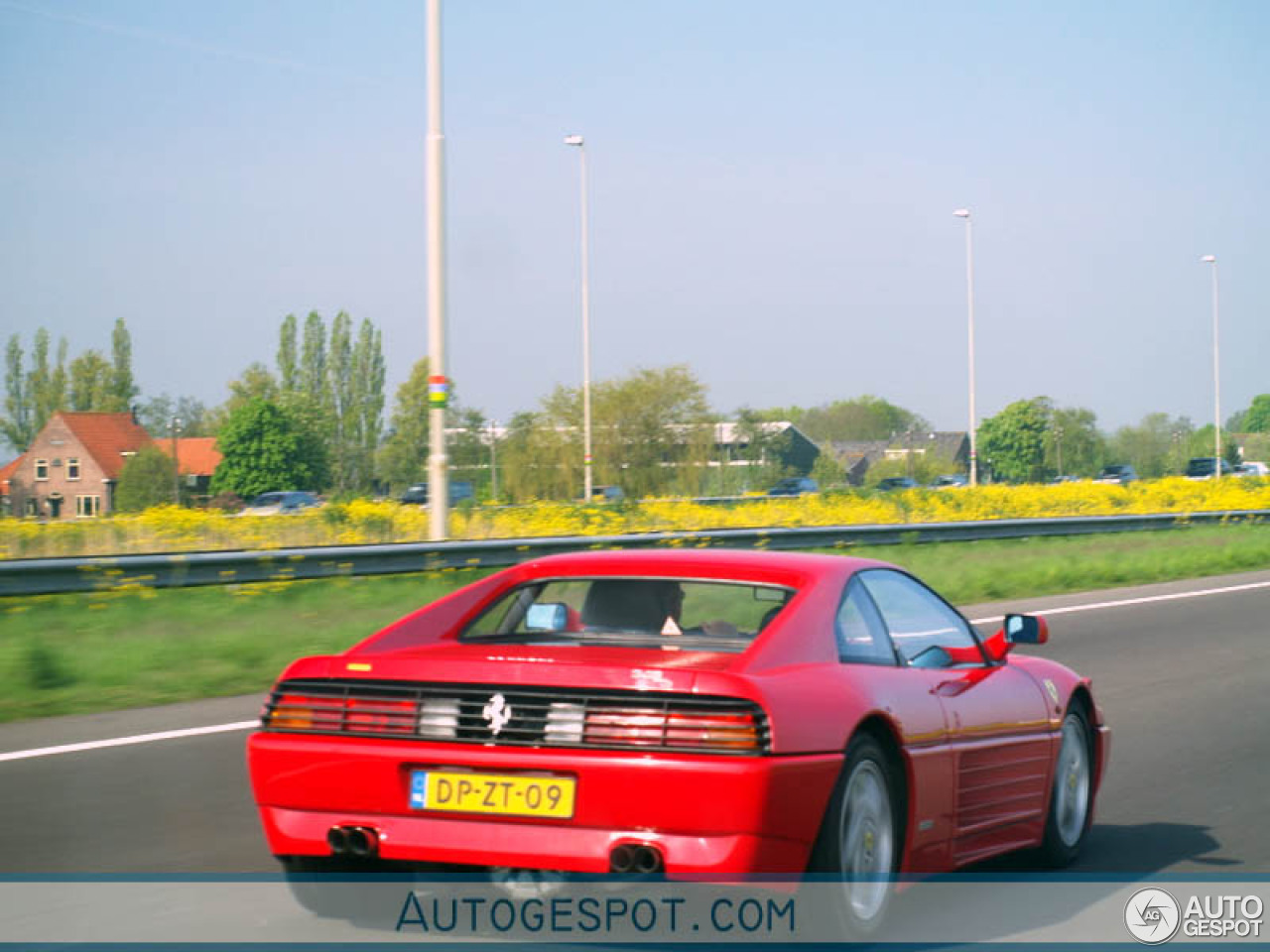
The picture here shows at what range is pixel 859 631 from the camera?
5473 millimetres

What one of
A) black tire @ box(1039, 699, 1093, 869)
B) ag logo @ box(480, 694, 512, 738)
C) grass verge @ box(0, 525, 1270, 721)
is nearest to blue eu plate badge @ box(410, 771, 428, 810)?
ag logo @ box(480, 694, 512, 738)

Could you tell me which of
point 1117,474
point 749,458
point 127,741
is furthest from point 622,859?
point 1117,474

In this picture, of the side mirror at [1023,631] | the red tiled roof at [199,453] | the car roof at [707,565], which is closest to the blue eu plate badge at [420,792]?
the car roof at [707,565]

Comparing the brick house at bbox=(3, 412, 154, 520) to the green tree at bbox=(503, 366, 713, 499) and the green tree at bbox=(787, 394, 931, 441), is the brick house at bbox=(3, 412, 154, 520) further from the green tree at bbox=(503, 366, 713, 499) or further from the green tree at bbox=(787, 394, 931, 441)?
the green tree at bbox=(787, 394, 931, 441)

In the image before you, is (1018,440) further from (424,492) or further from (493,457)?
(493,457)

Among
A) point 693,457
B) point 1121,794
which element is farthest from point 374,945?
point 693,457

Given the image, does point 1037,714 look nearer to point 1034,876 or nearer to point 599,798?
point 1034,876

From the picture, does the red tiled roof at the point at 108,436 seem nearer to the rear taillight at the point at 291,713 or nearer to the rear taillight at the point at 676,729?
the rear taillight at the point at 291,713

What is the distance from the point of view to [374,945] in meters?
4.89

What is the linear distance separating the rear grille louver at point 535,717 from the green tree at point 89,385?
74.6 meters

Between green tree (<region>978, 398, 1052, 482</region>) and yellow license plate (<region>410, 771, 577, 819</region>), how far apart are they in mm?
83752

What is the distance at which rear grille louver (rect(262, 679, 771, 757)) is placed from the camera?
4523 mm

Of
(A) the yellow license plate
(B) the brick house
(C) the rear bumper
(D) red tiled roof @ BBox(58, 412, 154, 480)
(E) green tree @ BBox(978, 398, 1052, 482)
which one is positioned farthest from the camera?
(E) green tree @ BBox(978, 398, 1052, 482)

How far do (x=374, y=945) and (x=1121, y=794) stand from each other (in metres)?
4.46
